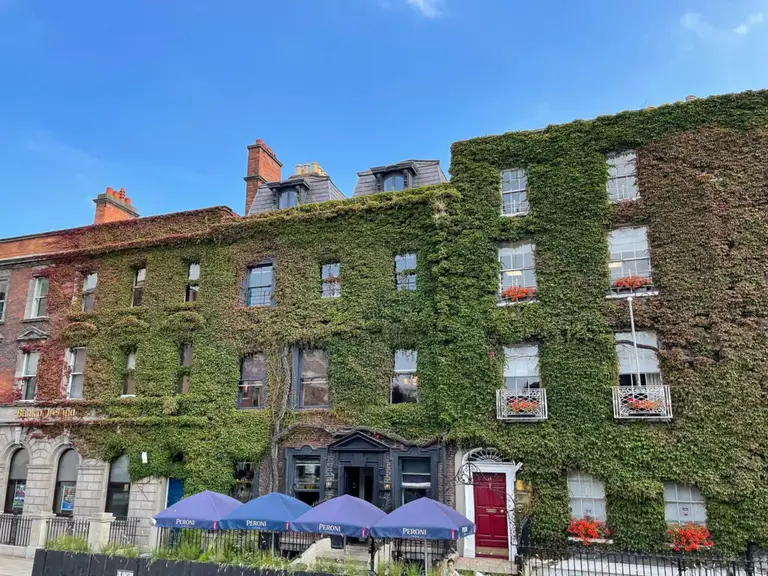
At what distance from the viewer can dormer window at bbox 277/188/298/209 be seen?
2697 cm

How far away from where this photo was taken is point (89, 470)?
2539 centimetres

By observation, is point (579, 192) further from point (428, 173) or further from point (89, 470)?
point (89, 470)

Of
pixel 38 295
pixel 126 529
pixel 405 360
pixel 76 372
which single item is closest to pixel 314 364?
pixel 405 360

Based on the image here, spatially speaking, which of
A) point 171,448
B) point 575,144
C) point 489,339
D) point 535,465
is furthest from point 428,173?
point 171,448

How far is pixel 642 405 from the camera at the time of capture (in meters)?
18.6

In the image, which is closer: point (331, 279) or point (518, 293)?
point (518, 293)

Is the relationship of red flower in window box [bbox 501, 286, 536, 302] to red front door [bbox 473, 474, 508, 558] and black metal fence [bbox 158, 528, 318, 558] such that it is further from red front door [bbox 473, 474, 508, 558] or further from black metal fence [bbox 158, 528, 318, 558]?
black metal fence [bbox 158, 528, 318, 558]

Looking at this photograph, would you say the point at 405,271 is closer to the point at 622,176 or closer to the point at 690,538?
the point at 622,176

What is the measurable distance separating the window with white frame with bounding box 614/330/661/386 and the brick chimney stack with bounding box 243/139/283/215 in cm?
1737

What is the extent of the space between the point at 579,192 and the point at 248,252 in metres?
13.0

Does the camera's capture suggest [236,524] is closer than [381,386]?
Yes

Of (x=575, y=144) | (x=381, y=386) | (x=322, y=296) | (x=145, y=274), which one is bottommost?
(x=381, y=386)

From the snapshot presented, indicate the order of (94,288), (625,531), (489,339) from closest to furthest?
(625,531) → (489,339) → (94,288)

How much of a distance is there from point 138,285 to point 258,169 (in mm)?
7488
